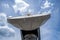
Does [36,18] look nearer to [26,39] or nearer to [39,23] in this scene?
[39,23]

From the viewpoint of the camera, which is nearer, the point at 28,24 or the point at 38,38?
the point at 28,24

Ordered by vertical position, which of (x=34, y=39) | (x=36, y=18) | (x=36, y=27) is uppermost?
(x=36, y=18)

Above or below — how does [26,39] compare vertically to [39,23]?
below

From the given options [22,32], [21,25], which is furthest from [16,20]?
[22,32]

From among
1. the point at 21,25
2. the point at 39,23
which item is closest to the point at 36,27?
the point at 39,23

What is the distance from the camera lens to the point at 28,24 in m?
1.91

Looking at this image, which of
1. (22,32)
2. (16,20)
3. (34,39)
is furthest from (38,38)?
(16,20)

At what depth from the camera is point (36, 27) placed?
2.02 metres

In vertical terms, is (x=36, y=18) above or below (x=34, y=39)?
above

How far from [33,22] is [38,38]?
305 millimetres

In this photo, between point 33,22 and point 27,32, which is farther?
point 27,32

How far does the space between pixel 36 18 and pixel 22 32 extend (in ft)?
1.05

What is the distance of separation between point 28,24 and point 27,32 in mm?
191

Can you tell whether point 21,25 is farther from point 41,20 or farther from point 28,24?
point 41,20
